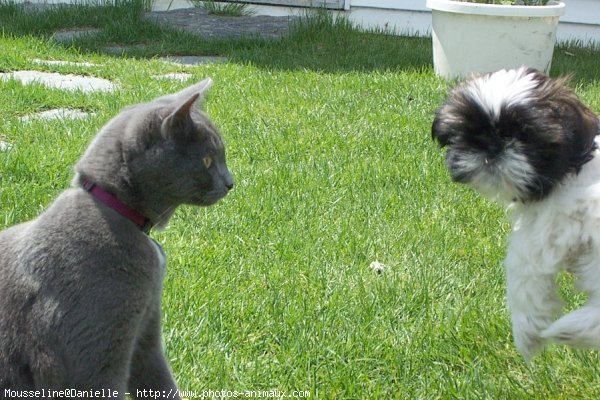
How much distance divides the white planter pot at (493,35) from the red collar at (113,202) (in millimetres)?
4472

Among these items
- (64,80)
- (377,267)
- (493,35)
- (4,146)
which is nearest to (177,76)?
(64,80)

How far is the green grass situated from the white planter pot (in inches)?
11.7

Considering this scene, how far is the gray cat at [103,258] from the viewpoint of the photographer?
2203 mm

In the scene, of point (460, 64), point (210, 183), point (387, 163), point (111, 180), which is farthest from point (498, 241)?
point (460, 64)

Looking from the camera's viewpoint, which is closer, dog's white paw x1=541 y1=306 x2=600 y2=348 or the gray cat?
the gray cat

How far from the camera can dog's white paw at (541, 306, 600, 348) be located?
254 cm

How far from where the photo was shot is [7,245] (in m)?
2.41

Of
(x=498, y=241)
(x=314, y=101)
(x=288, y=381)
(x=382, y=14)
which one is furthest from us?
(x=382, y=14)

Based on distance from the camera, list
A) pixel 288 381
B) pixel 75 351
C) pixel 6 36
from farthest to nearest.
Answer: pixel 6 36 < pixel 288 381 < pixel 75 351

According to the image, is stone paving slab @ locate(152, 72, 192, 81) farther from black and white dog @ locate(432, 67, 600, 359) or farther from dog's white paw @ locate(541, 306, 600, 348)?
dog's white paw @ locate(541, 306, 600, 348)

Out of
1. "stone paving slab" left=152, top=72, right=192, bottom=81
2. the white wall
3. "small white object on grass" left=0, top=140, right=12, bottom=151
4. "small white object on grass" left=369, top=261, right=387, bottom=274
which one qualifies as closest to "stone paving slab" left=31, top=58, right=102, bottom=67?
"stone paving slab" left=152, top=72, right=192, bottom=81

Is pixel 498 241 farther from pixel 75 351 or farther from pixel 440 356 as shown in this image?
pixel 75 351

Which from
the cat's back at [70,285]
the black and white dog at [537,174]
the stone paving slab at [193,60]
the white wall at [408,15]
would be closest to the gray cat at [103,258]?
the cat's back at [70,285]

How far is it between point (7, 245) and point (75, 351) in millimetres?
413
